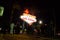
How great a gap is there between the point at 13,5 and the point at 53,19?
575cm

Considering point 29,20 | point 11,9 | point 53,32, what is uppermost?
point 11,9

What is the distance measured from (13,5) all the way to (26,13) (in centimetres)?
338

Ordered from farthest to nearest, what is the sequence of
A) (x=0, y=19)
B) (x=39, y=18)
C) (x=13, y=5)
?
1. (x=39, y=18)
2. (x=0, y=19)
3. (x=13, y=5)

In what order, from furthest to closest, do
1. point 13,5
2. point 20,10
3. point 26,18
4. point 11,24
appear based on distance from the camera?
point 20,10
point 26,18
point 13,5
point 11,24

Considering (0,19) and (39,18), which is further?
(39,18)

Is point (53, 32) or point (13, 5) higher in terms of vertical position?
point (13, 5)

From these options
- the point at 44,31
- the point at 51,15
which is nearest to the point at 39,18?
the point at 44,31

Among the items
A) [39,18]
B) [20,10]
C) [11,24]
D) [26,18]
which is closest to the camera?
[11,24]

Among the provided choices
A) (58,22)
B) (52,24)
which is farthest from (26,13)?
(58,22)

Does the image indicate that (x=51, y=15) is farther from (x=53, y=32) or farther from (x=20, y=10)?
(x=20, y=10)

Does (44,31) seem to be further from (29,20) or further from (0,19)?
(0,19)

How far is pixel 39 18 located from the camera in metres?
36.5

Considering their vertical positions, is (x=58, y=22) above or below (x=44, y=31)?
above

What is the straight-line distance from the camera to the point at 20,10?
25938 millimetres
